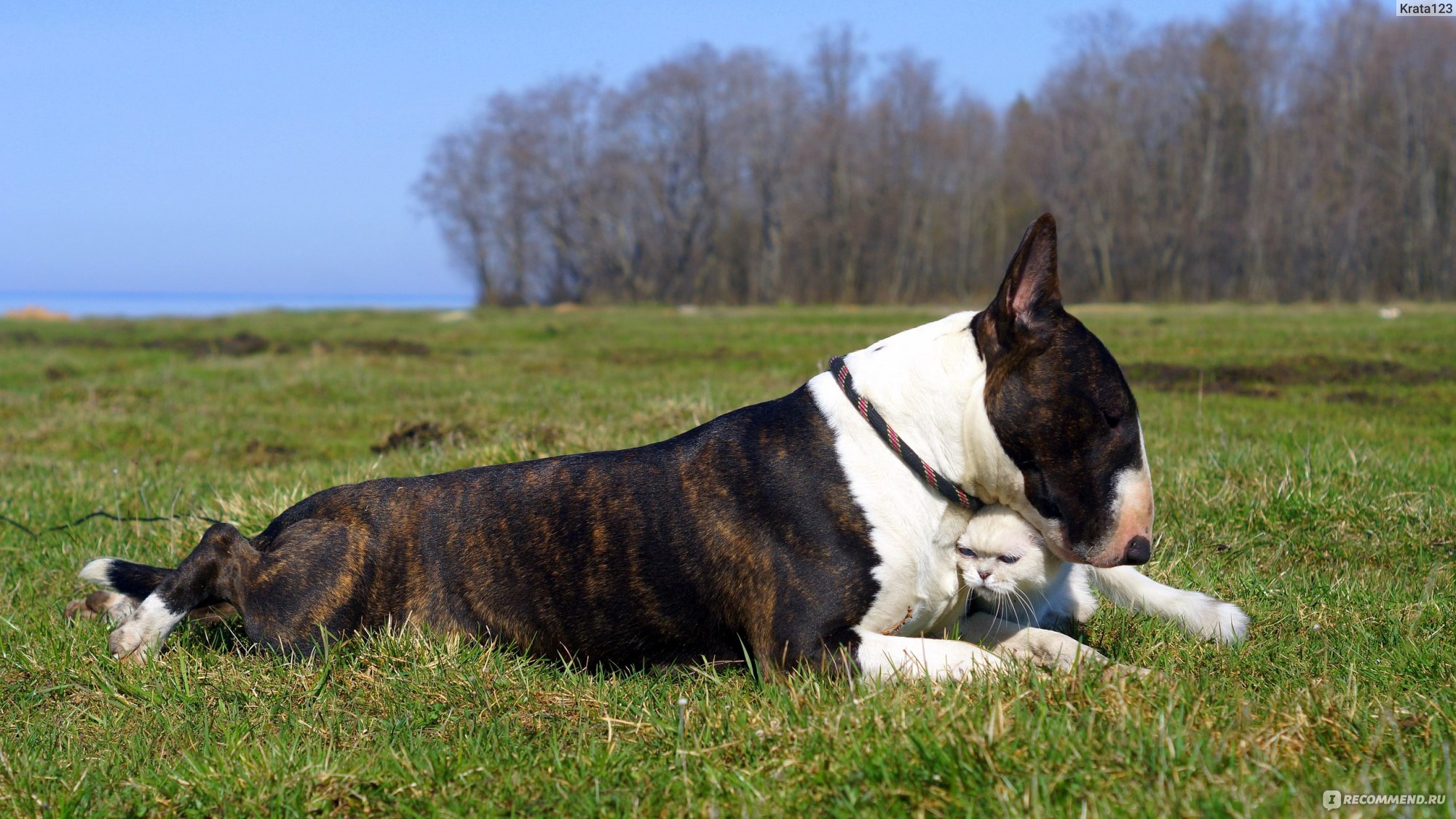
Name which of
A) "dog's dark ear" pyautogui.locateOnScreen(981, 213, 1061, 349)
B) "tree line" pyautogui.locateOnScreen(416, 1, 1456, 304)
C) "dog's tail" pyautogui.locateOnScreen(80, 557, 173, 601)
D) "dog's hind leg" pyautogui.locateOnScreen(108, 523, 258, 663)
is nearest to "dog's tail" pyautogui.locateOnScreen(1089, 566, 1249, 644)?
"dog's dark ear" pyautogui.locateOnScreen(981, 213, 1061, 349)

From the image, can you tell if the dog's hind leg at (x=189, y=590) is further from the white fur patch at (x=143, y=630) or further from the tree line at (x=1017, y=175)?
the tree line at (x=1017, y=175)

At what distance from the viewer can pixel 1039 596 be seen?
4117 mm

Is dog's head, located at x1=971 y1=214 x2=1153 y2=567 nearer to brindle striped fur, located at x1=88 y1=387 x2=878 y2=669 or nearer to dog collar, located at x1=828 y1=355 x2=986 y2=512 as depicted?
dog collar, located at x1=828 y1=355 x2=986 y2=512

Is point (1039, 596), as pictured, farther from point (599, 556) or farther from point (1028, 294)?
point (599, 556)

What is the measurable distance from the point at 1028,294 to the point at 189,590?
3407mm

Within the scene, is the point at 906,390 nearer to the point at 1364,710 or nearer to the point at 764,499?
the point at 764,499

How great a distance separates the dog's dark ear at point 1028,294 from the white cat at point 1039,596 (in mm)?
637

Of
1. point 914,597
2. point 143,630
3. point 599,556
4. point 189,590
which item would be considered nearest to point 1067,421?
point 914,597

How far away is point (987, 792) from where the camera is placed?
262cm

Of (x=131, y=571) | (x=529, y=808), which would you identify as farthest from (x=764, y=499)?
(x=131, y=571)

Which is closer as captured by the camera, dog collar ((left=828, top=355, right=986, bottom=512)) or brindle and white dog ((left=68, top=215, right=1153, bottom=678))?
brindle and white dog ((left=68, top=215, right=1153, bottom=678))

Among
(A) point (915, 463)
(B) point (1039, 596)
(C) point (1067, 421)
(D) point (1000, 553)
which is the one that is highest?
(C) point (1067, 421)

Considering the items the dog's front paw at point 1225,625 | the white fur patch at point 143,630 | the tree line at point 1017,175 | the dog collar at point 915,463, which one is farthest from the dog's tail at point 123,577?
the tree line at point 1017,175

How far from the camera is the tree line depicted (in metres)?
42.8
